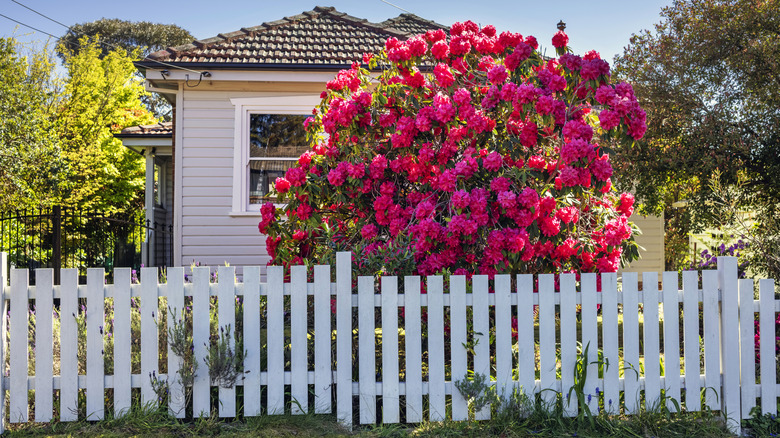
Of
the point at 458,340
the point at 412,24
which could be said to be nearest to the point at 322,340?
the point at 458,340

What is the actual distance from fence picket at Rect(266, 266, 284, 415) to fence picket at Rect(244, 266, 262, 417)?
0.22ft

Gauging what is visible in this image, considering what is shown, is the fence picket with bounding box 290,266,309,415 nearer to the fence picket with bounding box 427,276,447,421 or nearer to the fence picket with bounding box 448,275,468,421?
the fence picket with bounding box 448,275,468,421

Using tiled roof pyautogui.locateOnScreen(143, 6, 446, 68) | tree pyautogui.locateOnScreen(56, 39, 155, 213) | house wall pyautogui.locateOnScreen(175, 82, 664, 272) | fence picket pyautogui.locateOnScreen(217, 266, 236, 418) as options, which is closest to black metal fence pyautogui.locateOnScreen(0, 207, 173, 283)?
house wall pyautogui.locateOnScreen(175, 82, 664, 272)

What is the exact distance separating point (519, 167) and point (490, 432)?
193 centimetres

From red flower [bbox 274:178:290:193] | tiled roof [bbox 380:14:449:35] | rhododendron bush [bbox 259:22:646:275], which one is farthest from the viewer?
tiled roof [bbox 380:14:449:35]

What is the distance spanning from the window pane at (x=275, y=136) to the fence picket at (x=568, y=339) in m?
5.35

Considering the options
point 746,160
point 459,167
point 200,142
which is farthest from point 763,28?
point 200,142

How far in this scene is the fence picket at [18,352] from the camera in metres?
3.12

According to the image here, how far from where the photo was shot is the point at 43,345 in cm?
315

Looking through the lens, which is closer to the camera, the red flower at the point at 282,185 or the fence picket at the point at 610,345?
the fence picket at the point at 610,345

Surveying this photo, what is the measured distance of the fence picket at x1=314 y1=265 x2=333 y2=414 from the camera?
321cm

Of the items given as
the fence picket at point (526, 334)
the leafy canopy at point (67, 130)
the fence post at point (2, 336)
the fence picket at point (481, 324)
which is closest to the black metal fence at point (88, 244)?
the leafy canopy at point (67, 130)

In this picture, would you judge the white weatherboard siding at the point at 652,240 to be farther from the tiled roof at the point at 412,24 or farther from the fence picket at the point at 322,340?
the fence picket at the point at 322,340

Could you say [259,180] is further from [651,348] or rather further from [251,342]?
[651,348]
